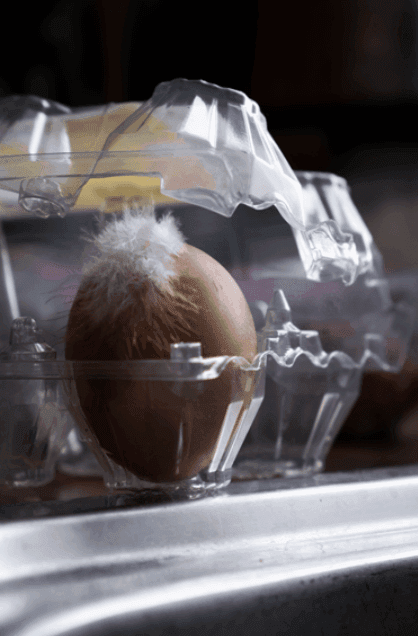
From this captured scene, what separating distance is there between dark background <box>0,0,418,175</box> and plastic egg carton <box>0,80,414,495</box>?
0.58 metres

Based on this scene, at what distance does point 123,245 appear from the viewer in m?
0.28

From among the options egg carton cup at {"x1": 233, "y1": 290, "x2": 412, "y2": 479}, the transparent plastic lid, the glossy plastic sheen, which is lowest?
egg carton cup at {"x1": 233, "y1": 290, "x2": 412, "y2": 479}

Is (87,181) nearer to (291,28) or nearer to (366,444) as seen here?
(366,444)

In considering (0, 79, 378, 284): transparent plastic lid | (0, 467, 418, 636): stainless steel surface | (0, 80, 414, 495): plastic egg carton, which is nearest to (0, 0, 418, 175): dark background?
(0, 80, 414, 495): plastic egg carton

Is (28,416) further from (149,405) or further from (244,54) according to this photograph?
(244,54)

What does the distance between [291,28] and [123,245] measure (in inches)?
34.7

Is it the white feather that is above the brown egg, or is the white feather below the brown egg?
above

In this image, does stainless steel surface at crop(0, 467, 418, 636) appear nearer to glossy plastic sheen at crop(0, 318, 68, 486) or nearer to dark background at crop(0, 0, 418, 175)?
glossy plastic sheen at crop(0, 318, 68, 486)

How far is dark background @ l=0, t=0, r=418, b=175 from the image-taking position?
0.94 metres

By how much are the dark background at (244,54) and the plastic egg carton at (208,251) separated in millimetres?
583

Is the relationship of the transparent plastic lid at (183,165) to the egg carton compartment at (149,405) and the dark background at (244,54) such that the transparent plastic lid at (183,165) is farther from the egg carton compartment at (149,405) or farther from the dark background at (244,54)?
the dark background at (244,54)

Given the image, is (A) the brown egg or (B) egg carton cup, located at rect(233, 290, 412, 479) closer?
(A) the brown egg

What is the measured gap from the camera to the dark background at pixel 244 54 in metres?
0.94

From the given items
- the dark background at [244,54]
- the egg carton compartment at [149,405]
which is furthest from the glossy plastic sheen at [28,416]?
the dark background at [244,54]
